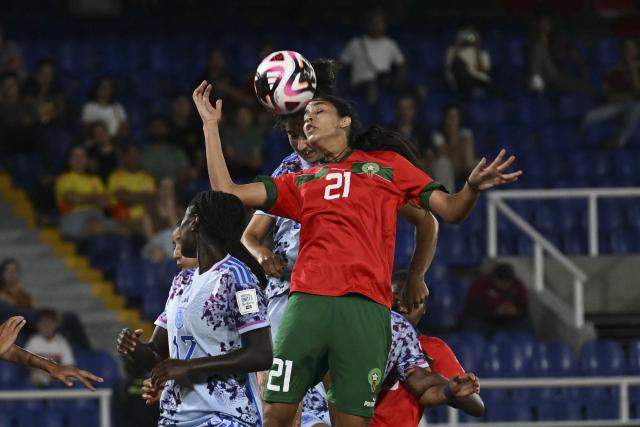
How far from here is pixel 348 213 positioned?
5.80 metres

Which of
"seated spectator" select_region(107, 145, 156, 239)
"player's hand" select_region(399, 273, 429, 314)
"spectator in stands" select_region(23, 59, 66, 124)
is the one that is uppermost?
"spectator in stands" select_region(23, 59, 66, 124)

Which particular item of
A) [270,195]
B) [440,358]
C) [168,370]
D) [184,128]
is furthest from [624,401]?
[168,370]

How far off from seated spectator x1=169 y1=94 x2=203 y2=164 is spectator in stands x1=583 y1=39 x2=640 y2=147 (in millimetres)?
3978

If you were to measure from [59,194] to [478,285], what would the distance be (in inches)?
147

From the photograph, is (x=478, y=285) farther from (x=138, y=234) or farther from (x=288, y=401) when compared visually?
(x=288, y=401)

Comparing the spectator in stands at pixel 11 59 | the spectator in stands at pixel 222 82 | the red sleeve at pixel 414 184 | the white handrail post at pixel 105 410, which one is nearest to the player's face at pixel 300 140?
the red sleeve at pixel 414 184

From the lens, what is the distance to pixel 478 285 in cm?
1239

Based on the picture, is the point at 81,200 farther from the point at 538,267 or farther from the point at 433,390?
the point at 433,390

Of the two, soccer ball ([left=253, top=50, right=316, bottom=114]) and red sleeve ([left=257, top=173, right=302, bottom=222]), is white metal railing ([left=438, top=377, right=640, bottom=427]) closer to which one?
soccer ball ([left=253, top=50, right=316, bottom=114])

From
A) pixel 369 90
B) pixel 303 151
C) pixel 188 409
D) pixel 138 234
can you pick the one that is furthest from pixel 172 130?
pixel 188 409

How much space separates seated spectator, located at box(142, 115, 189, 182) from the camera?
537 inches

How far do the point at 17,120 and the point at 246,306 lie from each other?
30.2ft

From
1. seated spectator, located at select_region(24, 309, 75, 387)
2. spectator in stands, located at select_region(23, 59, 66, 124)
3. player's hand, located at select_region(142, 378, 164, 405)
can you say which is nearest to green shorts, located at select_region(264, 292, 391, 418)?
player's hand, located at select_region(142, 378, 164, 405)

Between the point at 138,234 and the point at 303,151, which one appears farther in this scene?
the point at 138,234
